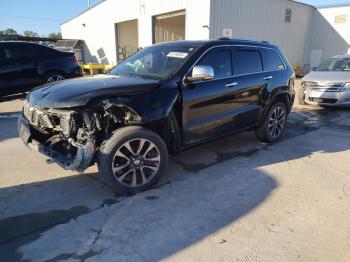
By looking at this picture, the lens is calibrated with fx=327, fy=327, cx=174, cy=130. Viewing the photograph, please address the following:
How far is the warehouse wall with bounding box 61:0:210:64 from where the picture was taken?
51.0ft

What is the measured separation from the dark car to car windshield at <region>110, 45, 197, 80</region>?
176 inches

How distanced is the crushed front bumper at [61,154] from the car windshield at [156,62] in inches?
54.5

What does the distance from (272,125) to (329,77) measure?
4471 mm

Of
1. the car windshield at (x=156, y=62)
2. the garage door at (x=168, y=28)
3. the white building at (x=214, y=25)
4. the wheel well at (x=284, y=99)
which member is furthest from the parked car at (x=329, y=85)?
the garage door at (x=168, y=28)

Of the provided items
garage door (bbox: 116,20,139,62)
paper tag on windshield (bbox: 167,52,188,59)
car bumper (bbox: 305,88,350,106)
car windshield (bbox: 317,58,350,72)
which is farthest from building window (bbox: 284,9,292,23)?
paper tag on windshield (bbox: 167,52,188,59)

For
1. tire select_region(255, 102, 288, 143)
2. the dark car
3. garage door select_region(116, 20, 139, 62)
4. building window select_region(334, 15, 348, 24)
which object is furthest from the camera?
garage door select_region(116, 20, 139, 62)

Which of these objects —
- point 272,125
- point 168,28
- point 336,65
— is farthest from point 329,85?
point 168,28

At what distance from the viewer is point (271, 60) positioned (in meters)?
5.77

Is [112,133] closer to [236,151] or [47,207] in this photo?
[47,207]

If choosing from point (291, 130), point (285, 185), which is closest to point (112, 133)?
point (285, 185)

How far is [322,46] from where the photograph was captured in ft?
69.0

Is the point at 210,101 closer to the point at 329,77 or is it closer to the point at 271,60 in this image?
the point at 271,60

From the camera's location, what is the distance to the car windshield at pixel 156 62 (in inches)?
175

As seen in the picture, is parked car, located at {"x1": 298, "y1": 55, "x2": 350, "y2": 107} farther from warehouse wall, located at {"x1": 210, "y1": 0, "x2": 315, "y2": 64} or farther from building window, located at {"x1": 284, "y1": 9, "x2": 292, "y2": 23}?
building window, located at {"x1": 284, "y1": 9, "x2": 292, "y2": 23}
